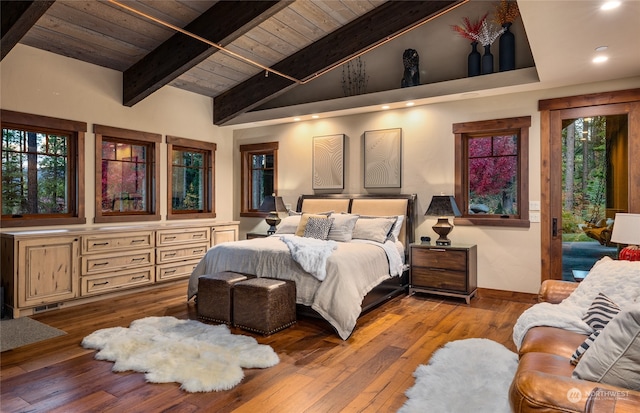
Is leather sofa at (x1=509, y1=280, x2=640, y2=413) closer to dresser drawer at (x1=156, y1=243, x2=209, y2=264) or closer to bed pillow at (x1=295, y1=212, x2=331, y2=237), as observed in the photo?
bed pillow at (x1=295, y1=212, x2=331, y2=237)

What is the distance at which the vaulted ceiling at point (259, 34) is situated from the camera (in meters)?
3.04

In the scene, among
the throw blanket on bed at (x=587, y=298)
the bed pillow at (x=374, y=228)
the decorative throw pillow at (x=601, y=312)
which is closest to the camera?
the decorative throw pillow at (x=601, y=312)

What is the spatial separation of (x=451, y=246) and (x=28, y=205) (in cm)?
492

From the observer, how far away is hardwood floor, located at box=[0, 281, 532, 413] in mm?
2254

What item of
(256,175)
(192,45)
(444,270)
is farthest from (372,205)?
(192,45)

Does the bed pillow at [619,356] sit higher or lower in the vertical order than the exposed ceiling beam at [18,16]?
lower

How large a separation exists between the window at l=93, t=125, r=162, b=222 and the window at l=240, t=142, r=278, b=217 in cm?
161

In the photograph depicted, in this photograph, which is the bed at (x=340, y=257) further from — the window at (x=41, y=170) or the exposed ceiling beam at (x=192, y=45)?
the exposed ceiling beam at (x=192, y=45)

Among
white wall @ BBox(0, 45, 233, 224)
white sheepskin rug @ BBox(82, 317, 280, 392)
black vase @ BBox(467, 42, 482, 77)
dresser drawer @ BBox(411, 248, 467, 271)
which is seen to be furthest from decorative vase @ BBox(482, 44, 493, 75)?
white wall @ BBox(0, 45, 233, 224)

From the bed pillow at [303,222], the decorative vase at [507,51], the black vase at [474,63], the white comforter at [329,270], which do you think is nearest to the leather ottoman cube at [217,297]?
the white comforter at [329,270]

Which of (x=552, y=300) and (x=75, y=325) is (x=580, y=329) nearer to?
(x=552, y=300)

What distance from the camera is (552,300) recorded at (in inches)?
106

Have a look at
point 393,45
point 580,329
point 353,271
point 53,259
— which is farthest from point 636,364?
point 393,45

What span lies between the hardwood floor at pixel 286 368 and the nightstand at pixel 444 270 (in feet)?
1.14
